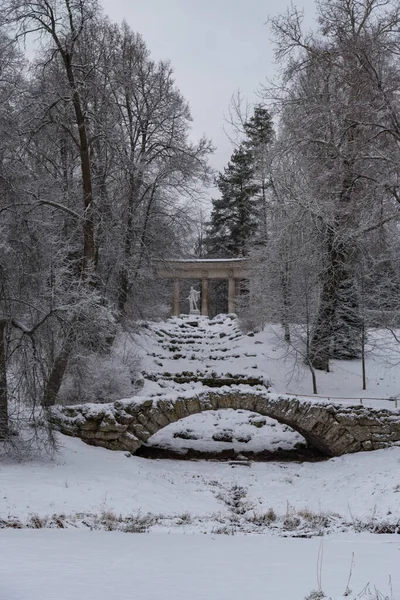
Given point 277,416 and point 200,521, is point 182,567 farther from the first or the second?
point 277,416

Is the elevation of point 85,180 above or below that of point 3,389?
above

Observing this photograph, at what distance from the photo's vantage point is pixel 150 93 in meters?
18.5

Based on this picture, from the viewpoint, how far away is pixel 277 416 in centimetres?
1227

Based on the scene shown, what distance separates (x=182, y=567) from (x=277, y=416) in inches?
311

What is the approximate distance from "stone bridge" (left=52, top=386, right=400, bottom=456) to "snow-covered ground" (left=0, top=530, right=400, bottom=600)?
5.24 m

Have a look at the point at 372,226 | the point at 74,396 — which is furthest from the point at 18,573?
the point at 372,226

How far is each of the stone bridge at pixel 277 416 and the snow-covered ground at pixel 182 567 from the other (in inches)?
206

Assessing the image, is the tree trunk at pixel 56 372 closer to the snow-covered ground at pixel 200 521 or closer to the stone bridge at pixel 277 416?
the snow-covered ground at pixel 200 521

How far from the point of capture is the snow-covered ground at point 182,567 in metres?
3.67

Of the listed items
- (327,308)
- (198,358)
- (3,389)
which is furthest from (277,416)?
(198,358)

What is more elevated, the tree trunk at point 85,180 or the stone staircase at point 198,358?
the tree trunk at point 85,180

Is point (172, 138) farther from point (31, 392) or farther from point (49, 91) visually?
point (31, 392)

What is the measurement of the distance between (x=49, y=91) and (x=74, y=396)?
6.99 m

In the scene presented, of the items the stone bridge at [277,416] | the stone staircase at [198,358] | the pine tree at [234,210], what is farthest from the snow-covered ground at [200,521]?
the pine tree at [234,210]
